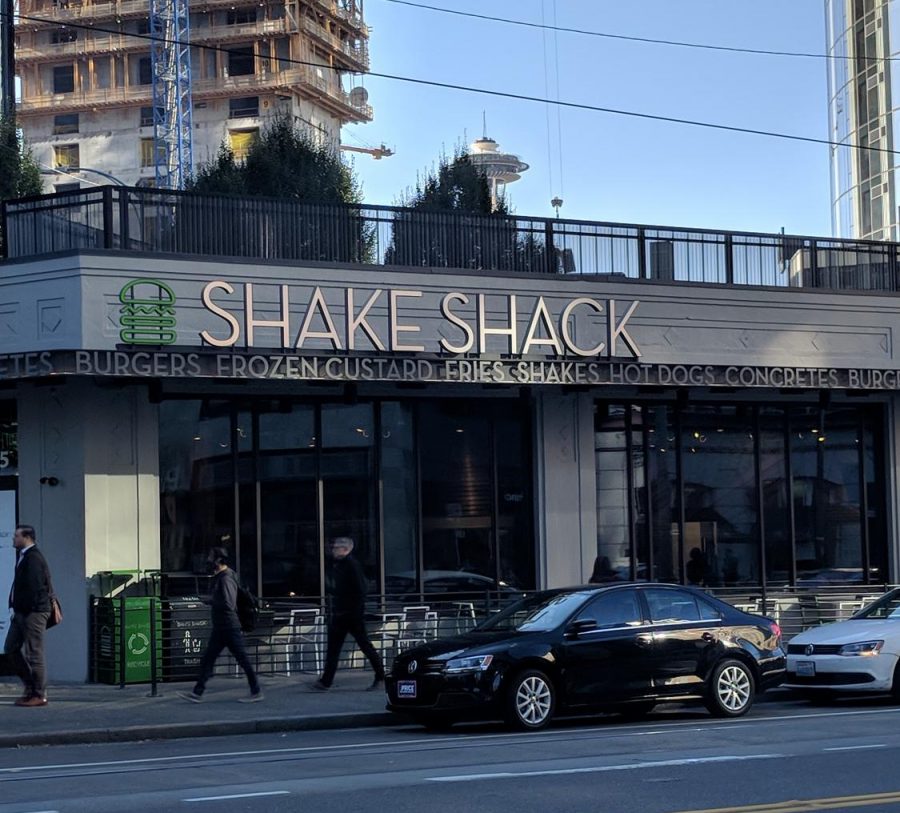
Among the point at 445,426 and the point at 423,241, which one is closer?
the point at 423,241

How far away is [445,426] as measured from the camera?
70.2 feet

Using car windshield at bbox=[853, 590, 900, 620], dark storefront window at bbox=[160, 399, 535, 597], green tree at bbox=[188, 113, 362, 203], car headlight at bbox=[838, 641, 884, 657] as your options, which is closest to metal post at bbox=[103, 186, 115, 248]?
dark storefront window at bbox=[160, 399, 535, 597]

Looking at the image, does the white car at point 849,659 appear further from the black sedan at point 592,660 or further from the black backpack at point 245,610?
the black backpack at point 245,610

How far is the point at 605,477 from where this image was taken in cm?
2241

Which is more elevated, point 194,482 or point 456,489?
point 194,482

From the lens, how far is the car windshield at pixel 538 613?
1507 centimetres

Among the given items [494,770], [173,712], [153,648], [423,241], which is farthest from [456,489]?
[494,770]

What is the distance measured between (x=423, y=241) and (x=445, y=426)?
2662 mm

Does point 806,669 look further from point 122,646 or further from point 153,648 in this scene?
point 122,646

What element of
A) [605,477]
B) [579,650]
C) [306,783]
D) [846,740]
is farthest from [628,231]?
[306,783]

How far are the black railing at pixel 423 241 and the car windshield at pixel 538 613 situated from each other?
6.35 meters

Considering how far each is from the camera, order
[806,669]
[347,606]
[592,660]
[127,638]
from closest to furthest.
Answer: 1. [592,660]
2. [806,669]
3. [347,606]
4. [127,638]

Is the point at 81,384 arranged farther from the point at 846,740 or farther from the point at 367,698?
the point at 846,740


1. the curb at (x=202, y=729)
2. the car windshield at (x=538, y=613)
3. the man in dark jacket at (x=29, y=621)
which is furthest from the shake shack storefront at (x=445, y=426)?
the car windshield at (x=538, y=613)
